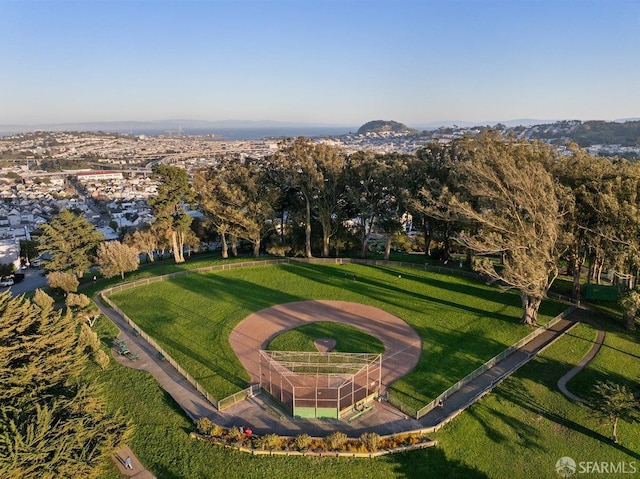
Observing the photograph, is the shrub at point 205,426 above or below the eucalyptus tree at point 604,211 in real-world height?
below

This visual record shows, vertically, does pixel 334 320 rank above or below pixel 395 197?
below

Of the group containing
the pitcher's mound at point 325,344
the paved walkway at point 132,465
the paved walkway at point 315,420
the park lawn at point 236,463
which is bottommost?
the paved walkway at point 132,465

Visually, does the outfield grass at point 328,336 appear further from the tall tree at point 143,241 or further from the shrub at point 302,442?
the tall tree at point 143,241

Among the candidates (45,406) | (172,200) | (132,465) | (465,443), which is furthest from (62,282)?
(465,443)

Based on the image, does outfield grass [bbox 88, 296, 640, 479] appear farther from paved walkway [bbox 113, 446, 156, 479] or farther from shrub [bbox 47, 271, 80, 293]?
shrub [bbox 47, 271, 80, 293]

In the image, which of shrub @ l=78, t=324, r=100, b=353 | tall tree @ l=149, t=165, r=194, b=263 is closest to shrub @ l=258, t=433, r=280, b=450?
shrub @ l=78, t=324, r=100, b=353

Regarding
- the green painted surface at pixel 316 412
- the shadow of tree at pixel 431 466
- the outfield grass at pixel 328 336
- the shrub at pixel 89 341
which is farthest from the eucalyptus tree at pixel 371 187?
the shadow of tree at pixel 431 466

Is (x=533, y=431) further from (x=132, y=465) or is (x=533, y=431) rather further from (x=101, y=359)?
(x=101, y=359)
